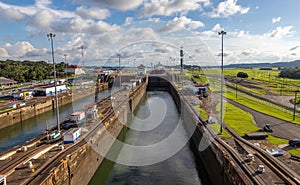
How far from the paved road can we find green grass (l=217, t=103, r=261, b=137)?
2.99 feet

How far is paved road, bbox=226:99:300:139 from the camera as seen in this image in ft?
69.8

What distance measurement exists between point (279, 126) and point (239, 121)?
12.7 feet

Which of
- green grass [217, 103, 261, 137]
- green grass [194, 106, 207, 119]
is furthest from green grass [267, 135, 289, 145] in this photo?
green grass [194, 106, 207, 119]

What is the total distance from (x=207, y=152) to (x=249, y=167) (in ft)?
20.1

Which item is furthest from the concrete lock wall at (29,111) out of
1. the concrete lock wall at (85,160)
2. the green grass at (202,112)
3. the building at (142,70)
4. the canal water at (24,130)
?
the building at (142,70)

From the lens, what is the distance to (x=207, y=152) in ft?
65.1

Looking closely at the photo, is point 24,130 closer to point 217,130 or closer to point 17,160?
point 17,160

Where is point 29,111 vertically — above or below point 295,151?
below

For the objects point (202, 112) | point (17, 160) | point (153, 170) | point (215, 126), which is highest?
point (202, 112)

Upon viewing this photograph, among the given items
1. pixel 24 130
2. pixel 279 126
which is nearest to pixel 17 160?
pixel 24 130

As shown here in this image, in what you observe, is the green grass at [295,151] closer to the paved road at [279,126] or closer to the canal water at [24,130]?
the paved road at [279,126]

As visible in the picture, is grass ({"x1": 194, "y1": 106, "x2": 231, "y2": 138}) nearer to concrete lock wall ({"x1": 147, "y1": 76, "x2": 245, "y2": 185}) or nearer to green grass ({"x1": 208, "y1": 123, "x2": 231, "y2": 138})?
green grass ({"x1": 208, "y1": 123, "x2": 231, "y2": 138})

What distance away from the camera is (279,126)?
78.7ft

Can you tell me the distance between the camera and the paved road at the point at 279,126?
69.8 ft
